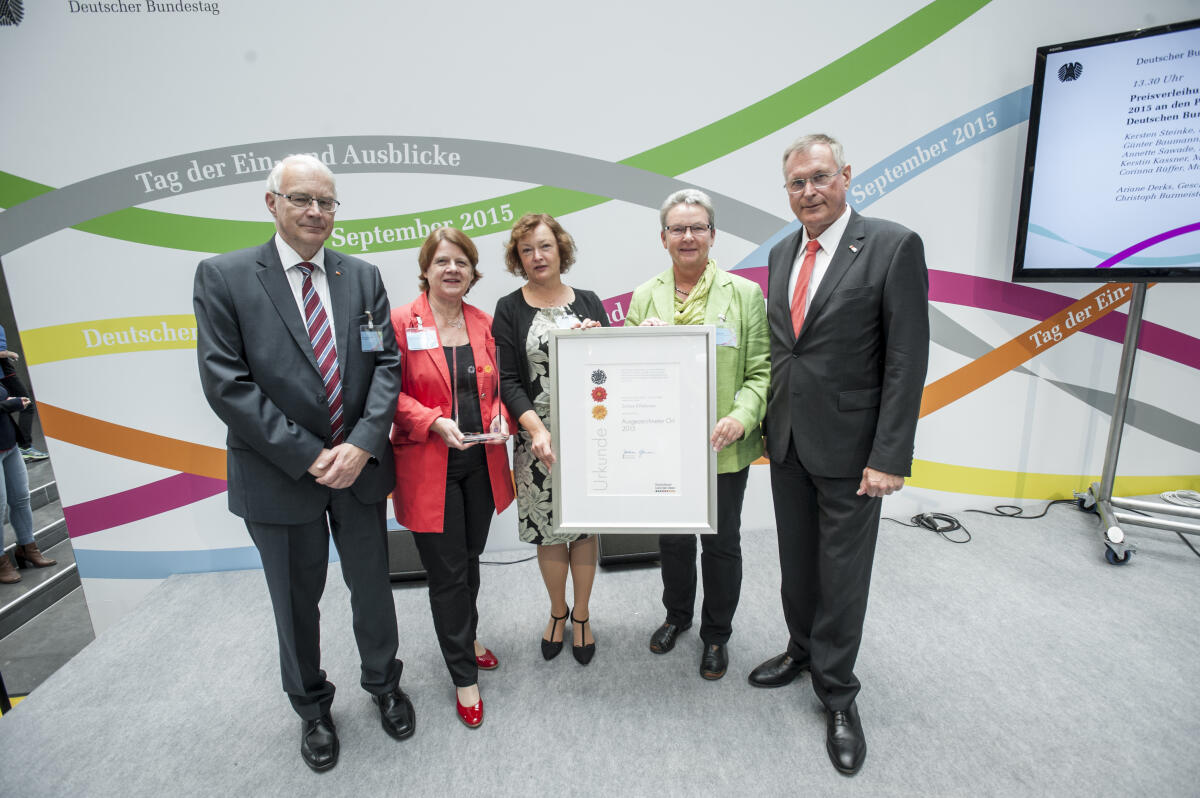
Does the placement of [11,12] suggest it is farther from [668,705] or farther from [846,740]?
[846,740]

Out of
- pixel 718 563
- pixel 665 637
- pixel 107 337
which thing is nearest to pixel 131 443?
pixel 107 337

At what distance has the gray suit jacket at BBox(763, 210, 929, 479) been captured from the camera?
1570mm

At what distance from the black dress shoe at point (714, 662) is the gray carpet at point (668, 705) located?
0.14 ft

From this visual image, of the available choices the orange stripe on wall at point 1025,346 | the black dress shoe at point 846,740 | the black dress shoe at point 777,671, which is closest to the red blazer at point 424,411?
the black dress shoe at point 777,671

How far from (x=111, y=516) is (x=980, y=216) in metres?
5.39

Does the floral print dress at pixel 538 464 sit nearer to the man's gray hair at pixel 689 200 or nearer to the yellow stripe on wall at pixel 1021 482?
the man's gray hair at pixel 689 200

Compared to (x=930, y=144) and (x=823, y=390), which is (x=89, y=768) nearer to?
(x=823, y=390)

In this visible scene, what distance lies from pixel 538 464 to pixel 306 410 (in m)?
0.82

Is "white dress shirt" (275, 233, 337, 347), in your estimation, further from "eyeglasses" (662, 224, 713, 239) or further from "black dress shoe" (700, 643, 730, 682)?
"black dress shoe" (700, 643, 730, 682)

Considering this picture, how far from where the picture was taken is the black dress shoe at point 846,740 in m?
1.73

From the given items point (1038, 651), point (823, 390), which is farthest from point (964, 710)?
point (823, 390)

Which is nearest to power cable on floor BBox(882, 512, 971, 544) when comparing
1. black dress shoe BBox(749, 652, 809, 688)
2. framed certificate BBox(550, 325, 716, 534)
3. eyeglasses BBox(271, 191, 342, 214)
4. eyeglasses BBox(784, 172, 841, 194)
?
black dress shoe BBox(749, 652, 809, 688)

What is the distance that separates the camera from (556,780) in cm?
174

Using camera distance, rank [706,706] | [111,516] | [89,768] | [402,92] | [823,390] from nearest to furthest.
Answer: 1. [823,390]
2. [89,768]
3. [706,706]
4. [402,92]
5. [111,516]
